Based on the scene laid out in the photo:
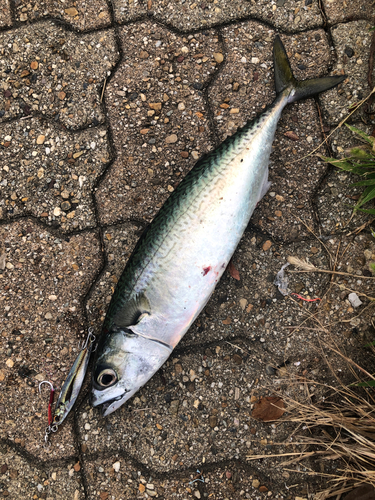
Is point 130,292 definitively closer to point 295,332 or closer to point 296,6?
point 295,332

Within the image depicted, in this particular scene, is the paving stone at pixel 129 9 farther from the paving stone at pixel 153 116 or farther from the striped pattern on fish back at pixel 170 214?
the striped pattern on fish back at pixel 170 214

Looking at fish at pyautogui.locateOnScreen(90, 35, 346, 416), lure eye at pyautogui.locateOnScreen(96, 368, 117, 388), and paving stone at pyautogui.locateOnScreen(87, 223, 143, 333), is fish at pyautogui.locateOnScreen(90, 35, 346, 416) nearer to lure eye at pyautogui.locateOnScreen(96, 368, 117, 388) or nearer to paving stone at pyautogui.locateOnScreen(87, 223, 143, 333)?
lure eye at pyautogui.locateOnScreen(96, 368, 117, 388)

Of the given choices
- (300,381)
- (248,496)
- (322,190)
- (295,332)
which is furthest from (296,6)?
(248,496)

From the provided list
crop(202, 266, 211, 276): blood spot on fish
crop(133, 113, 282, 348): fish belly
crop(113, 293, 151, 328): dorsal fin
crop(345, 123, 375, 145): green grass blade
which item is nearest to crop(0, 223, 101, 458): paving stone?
crop(113, 293, 151, 328): dorsal fin

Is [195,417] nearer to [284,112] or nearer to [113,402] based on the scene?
[113,402]

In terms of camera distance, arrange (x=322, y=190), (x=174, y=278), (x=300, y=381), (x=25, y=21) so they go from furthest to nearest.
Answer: (x=25, y=21) < (x=322, y=190) < (x=300, y=381) < (x=174, y=278)
